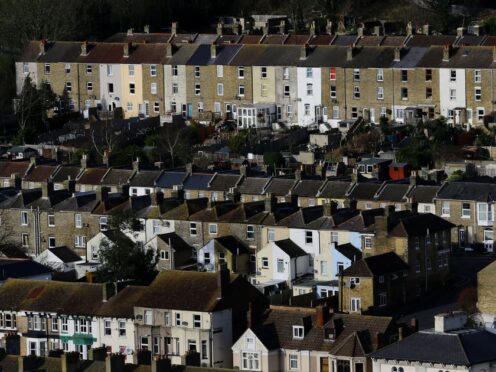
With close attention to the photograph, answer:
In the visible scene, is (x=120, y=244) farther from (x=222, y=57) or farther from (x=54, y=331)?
(x=222, y=57)

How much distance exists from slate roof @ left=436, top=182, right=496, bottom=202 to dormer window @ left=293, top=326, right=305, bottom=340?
Result: 1858 centimetres

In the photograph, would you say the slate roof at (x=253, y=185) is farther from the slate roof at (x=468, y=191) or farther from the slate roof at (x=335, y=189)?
the slate roof at (x=468, y=191)

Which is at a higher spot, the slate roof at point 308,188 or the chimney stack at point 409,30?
the chimney stack at point 409,30

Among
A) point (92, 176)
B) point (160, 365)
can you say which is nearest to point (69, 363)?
point (160, 365)

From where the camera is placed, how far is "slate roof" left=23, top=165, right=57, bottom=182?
105062mm

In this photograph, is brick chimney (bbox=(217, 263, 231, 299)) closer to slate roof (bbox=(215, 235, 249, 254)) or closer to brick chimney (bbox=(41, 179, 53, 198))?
slate roof (bbox=(215, 235, 249, 254))

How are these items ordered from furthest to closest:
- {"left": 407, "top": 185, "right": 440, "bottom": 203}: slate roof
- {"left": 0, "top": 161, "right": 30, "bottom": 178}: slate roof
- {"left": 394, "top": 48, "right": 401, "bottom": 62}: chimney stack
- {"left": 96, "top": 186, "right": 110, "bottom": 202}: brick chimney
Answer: {"left": 394, "top": 48, "right": 401, "bottom": 62}: chimney stack, {"left": 0, "top": 161, "right": 30, "bottom": 178}: slate roof, {"left": 96, "top": 186, "right": 110, "bottom": 202}: brick chimney, {"left": 407, "top": 185, "right": 440, "bottom": 203}: slate roof

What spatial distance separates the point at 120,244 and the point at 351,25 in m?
41.7

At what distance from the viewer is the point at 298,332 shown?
77.7m

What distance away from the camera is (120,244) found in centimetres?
9125

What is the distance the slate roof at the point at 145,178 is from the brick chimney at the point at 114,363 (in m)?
29.5

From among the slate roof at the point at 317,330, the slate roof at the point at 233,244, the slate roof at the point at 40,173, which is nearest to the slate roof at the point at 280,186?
the slate roof at the point at 233,244

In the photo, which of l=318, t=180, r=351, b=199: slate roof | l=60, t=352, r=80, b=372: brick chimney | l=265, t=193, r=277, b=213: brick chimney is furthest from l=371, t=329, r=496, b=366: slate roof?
l=318, t=180, r=351, b=199: slate roof

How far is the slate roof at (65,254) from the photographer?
94.4 m
